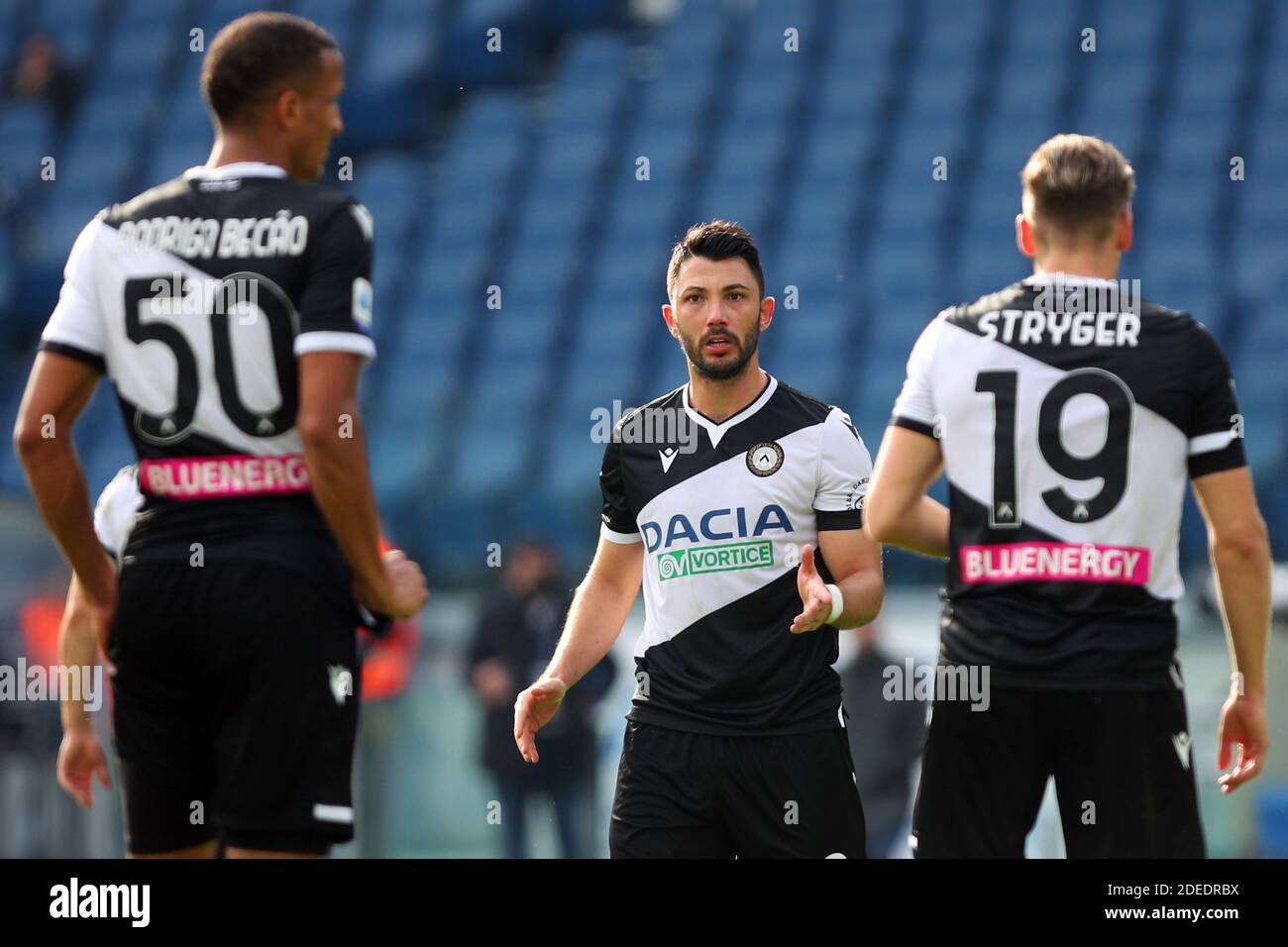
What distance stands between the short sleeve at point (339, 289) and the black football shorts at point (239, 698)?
0.49 m

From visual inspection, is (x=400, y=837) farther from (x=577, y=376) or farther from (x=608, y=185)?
(x=608, y=185)

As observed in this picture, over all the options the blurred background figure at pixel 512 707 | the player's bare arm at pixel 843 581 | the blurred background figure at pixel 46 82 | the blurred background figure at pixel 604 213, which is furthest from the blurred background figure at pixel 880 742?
the blurred background figure at pixel 46 82

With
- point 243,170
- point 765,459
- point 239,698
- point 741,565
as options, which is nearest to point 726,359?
point 765,459

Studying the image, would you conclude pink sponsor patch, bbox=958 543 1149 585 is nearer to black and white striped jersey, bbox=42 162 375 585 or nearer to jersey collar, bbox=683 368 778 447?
jersey collar, bbox=683 368 778 447

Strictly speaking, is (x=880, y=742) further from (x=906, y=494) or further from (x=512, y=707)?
(x=906, y=494)

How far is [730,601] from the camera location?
4.36 metres

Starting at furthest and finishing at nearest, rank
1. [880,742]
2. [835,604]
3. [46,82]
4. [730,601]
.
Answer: [46,82] → [880,742] → [730,601] → [835,604]

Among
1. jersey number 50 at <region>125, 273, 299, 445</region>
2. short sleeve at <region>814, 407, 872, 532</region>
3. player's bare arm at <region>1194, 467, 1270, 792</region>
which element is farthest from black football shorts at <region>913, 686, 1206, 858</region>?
jersey number 50 at <region>125, 273, 299, 445</region>

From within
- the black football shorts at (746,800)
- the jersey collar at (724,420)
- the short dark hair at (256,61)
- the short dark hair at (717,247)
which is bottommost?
Result: the black football shorts at (746,800)

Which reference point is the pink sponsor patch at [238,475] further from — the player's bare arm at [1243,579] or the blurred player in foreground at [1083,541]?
the player's bare arm at [1243,579]

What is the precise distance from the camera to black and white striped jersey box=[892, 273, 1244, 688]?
3.72 m

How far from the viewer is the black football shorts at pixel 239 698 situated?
11.5 feet

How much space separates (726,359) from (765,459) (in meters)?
0.28
